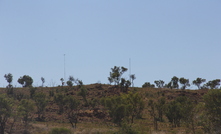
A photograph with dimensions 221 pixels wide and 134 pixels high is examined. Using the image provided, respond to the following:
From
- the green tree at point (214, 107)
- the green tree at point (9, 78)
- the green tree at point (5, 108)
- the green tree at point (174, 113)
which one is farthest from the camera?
the green tree at point (9, 78)

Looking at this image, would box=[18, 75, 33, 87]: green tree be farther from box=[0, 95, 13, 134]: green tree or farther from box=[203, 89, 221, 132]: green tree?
box=[203, 89, 221, 132]: green tree

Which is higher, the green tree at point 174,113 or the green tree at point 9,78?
the green tree at point 9,78

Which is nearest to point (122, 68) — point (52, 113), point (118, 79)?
point (118, 79)

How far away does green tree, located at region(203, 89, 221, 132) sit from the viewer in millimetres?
26344

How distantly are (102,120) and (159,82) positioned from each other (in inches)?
2577

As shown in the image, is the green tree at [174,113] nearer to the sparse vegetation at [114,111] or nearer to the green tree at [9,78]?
the sparse vegetation at [114,111]

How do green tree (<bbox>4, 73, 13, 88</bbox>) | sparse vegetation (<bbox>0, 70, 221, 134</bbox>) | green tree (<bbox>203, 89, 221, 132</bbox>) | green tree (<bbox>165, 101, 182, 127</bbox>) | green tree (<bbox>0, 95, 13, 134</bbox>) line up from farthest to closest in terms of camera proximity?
1. green tree (<bbox>4, 73, 13, 88</bbox>)
2. green tree (<bbox>165, 101, 182, 127</bbox>)
3. green tree (<bbox>0, 95, 13, 134</bbox>)
4. sparse vegetation (<bbox>0, 70, 221, 134</bbox>)
5. green tree (<bbox>203, 89, 221, 132</bbox>)

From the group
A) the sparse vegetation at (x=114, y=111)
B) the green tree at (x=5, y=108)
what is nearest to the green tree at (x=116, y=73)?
the sparse vegetation at (x=114, y=111)

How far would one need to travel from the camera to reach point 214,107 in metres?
26.4

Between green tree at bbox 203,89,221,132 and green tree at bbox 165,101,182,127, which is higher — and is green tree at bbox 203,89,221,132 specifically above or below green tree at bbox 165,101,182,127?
above

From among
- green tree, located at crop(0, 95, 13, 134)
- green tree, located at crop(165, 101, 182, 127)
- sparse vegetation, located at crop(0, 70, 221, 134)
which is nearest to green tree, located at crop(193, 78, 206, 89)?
sparse vegetation, located at crop(0, 70, 221, 134)

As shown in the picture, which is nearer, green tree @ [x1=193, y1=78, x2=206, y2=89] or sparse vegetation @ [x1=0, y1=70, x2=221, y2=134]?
sparse vegetation @ [x1=0, y1=70, x2=221, y2=134]

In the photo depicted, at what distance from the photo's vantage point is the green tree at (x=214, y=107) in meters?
26.3

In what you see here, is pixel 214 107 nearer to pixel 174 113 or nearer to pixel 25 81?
pixel 174 113
